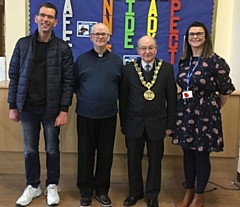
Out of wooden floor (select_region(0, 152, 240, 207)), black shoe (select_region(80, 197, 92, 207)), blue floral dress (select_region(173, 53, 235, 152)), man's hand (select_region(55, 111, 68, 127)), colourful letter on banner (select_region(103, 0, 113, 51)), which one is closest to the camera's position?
blue floral dress (select_region(173, 53, 235, 152))

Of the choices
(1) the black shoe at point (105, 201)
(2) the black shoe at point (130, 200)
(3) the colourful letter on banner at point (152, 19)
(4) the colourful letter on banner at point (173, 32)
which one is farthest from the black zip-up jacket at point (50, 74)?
(4) the colourful letter on banner at point (173, 32)

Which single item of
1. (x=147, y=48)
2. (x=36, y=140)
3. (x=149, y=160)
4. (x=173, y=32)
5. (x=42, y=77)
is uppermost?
(x=173, y=32)

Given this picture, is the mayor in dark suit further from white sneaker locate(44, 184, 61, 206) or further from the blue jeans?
white sneaker locate(44, 184, 61, 206)

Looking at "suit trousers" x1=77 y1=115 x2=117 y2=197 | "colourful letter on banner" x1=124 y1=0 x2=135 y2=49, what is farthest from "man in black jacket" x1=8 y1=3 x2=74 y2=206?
"colourful letter on banner" x1=124 y1=0 x2=135 y2=49

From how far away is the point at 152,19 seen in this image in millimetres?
3369

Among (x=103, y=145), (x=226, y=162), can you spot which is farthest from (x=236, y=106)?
(x=103, y=145)

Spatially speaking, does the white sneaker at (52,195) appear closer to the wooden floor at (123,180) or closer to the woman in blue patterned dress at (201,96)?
the wooden floor at (123,180)

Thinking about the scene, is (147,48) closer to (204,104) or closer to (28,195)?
(204,104)

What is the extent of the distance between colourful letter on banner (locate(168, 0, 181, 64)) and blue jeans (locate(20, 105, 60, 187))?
1.48 metres

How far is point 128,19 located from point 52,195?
1.74 m

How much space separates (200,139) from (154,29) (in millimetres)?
1420

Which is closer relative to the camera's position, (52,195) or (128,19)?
(52,195)

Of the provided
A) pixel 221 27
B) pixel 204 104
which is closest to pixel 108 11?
pixel 221 27

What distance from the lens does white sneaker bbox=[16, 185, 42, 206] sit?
2.53 m
